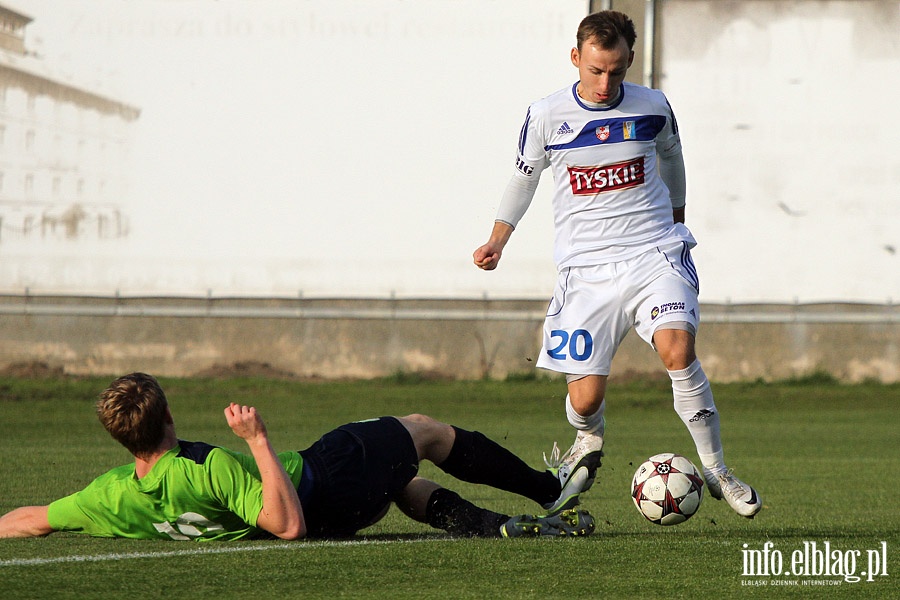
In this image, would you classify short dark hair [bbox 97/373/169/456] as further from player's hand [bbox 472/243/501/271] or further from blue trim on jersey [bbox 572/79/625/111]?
blue trim on jersey [bbox 572/79/625/111]

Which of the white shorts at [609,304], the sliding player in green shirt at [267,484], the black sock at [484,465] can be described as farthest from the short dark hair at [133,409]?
the white shorts at [609,304]

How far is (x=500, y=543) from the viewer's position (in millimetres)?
5887

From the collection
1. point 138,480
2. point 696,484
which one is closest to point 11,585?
point 138,480

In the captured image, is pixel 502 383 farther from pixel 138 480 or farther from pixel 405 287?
pixel 138 480

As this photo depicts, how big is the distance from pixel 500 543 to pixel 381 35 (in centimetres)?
1596

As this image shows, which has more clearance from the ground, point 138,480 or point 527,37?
point 527,37

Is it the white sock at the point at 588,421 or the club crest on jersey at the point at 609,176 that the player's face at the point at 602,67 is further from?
the white sock at the point at 588,421

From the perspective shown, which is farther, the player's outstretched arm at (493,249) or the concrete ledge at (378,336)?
the concrete ledge at (378,336)

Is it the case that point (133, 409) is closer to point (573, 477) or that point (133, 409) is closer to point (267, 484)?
point (267, 484)

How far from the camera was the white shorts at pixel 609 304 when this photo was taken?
6762mm

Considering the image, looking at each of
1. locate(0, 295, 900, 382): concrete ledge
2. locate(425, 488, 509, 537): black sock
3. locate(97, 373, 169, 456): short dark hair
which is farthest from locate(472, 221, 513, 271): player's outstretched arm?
locate(0, 295, 900, 382): concrete ledge

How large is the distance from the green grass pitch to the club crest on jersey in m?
1.80

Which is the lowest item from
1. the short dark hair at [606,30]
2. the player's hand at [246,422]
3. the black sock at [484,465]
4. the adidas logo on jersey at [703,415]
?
the black sock at [484,465]

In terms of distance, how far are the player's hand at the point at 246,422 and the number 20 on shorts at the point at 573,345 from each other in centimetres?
225
